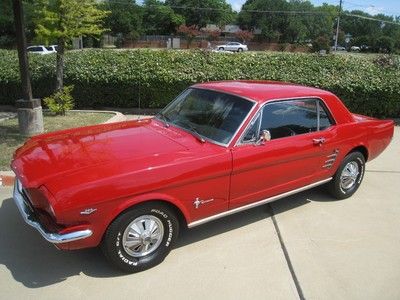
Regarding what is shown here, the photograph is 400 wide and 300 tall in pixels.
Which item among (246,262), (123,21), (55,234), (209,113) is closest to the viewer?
(55,234)

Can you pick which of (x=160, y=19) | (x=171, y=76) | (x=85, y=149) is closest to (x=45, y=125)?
(x=171, y=76)

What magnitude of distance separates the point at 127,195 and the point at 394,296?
240cm

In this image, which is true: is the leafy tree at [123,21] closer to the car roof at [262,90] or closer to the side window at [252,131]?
the car roof at [262,90]

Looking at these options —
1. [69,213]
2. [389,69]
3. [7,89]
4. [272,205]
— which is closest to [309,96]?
[272,205]

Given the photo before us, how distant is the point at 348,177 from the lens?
5.50m

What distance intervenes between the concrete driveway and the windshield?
1090 millimetres

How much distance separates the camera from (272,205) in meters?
5.23

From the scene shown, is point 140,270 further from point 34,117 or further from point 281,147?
point 34,117

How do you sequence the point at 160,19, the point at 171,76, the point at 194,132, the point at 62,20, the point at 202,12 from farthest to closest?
1. the point at 202,12
2. the point at 160,19
3. the point at 171,76
4. the point at 62,20
5. the point at 194,132

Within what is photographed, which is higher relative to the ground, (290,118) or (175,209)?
(290,118)

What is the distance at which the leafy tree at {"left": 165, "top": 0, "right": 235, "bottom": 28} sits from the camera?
95625 millimetres

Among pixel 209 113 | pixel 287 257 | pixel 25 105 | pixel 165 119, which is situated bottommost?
pixel 287 257

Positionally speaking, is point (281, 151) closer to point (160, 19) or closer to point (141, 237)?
point (141, 237)

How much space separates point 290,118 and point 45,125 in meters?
5.61
